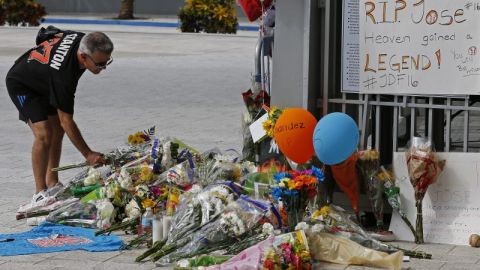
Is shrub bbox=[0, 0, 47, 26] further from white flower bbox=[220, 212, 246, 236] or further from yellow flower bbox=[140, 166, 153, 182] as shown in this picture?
white flower bbox=[220, 212, 246, 236]

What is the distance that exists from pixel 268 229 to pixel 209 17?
20265 millimetres

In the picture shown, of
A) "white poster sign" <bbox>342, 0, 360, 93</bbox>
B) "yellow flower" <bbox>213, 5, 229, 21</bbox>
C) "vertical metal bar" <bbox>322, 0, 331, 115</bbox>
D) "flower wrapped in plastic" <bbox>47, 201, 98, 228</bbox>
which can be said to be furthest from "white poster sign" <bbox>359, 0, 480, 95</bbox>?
"yellow flower" <bbox>213, 5, 229, 21</bbox>

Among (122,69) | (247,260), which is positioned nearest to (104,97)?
(122,69)

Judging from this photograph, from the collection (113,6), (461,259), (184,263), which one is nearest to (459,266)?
(461,259)

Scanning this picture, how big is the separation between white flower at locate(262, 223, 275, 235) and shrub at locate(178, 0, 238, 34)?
19982mm

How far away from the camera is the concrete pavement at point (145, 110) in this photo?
635cm

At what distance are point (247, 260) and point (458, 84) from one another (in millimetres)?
1850

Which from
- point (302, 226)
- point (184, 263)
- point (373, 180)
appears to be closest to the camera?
point (184, 263)

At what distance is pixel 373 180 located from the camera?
6.77 m

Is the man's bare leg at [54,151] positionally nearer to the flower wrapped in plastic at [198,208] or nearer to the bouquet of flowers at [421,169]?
the flower wrapped in plastic at [198,208]

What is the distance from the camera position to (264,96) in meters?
7.81

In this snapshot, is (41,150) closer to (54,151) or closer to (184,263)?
(54,151)

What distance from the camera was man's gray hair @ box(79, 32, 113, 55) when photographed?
7254 millimetres

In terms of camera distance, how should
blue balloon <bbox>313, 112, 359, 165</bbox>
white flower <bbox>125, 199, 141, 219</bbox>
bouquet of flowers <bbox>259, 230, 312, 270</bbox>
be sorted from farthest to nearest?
white flower <bbox>125, 199, 141, 219</bbox>, blue balloon <bbox>313, 112, 359, 165</bbox>, bouquet of flowers <bbox>259, 230, 312, 270</bbox>
